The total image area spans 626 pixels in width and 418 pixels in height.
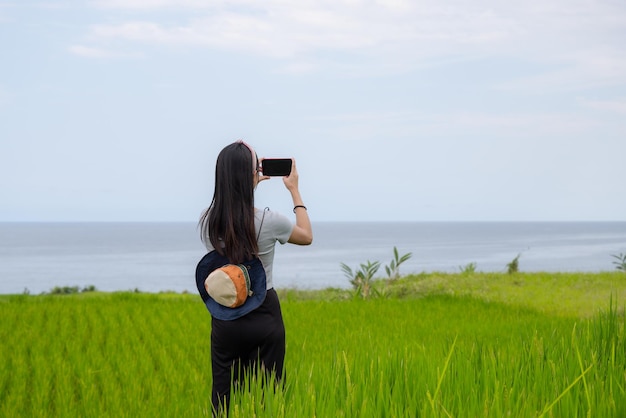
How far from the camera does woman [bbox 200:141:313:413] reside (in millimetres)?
3320

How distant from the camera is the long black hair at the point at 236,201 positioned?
331cm

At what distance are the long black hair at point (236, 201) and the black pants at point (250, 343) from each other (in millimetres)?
313

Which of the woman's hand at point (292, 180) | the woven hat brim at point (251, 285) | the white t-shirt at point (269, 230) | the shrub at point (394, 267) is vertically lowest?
the shrub at point (394, 267)

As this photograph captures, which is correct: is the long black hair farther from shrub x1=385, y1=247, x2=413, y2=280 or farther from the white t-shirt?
shrub x1=385, y1=247, x2=413, y2=280

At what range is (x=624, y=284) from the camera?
10641 millimetres

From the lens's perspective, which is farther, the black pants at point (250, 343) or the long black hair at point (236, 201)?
the black pants at point (250, 343)

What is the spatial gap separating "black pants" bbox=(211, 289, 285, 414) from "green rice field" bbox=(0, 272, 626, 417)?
0.14 metres

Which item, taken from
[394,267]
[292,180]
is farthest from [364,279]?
[292,180]

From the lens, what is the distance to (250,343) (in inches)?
135

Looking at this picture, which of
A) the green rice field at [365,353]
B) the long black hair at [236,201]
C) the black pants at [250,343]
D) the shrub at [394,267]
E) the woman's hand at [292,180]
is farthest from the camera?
the shrub at [394,267]

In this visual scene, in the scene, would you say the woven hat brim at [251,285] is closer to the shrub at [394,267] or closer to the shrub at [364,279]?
the shrub at [364,279]

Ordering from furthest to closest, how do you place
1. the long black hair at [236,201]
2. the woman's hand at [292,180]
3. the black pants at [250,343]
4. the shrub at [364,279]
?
the shrub at [364,279] → the woman's hand at [292,180] → the black pants at [250,343] → the long black hair at [236,201]

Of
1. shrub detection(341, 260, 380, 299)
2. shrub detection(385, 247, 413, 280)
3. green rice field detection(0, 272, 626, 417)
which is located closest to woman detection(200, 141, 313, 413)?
green rice field detection(0, 272, 626, 417)

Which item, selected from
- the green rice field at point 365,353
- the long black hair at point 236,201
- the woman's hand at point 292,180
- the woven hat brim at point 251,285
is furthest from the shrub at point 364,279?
the long black hair at point 236,201
